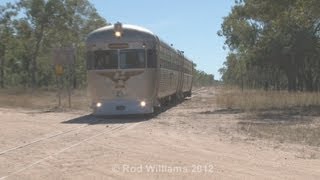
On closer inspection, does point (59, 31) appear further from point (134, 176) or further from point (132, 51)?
point (134, 176)

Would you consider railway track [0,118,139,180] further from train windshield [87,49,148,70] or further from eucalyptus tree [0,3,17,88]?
eucalyptus tree [0,3,17,88]

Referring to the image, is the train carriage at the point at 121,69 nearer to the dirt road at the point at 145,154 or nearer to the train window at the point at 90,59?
the train window at the point at 90,59

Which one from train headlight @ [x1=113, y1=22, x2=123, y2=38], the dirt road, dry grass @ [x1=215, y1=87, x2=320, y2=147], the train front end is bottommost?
the dirt road

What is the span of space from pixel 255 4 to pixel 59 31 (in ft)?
128

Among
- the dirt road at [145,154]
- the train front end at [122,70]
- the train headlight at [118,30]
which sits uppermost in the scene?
the train headlight at [118,30]

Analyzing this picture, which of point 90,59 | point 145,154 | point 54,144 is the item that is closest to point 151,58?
point 90,59

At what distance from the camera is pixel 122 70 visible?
26359 millimetres

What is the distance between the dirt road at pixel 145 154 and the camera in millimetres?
11109

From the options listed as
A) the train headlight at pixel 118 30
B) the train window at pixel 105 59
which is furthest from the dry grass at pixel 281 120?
the train headlight at pixel 118 30

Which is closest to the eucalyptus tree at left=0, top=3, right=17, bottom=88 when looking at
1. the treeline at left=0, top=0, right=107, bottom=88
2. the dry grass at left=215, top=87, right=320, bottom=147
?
the treeline at left=0, top=0, right=107, bottom=88

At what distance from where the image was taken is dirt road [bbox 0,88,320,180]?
11.1 meters

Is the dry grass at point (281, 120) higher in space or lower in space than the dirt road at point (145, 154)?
higher

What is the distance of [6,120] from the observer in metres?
24.9

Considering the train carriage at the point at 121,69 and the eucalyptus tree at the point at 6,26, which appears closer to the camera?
the train carriage at the point at 121,69
